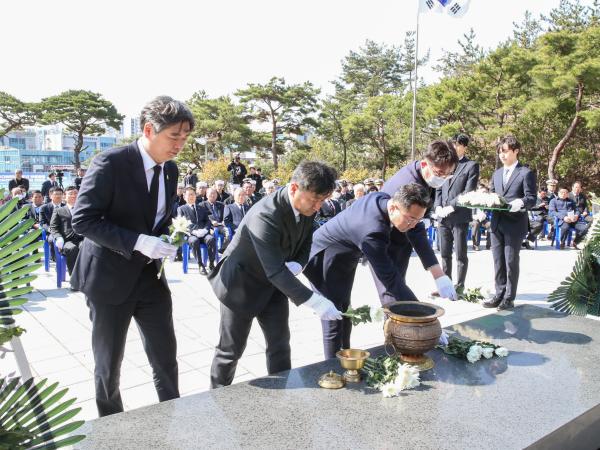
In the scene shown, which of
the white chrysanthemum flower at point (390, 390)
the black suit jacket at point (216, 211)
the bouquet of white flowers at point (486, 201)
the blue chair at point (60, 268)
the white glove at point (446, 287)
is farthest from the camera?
the black suit jacket at point (216, 211)

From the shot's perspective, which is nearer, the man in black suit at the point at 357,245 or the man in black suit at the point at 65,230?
the man in black suit at the point at 357,245

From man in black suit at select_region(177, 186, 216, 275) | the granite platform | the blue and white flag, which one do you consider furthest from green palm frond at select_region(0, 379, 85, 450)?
the blue and white flag

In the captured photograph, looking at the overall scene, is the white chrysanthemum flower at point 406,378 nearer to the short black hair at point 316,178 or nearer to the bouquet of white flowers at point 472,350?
the bouquet of white flowers at point 472,350

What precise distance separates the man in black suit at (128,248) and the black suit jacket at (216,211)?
5.96m

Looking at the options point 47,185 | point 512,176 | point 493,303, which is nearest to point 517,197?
point 512,176

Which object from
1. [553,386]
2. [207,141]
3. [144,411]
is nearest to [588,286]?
[553,386]

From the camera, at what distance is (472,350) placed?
8.36 ft

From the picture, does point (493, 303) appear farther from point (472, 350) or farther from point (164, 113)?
point (164, 113)

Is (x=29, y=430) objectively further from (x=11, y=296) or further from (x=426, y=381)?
(x=426, y=381)

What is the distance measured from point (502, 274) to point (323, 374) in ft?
11.4

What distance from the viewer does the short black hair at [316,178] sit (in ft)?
7.72

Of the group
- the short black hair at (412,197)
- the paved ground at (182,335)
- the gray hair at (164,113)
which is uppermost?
the gray hair at (164,113)

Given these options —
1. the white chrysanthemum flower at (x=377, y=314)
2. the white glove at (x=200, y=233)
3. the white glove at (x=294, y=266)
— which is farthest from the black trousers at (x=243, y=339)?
the white glove at (x=200, y=233)

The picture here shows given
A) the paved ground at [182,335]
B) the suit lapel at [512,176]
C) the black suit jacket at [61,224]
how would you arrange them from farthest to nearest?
the black suit jacket at [61,224]
the suit lapel at [512,176]
the paved ground at [182,335]
